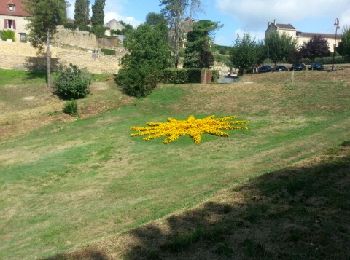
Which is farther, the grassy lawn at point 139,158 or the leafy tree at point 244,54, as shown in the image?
the leafy tree at point 244,54

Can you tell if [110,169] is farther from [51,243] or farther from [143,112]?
[143,112]

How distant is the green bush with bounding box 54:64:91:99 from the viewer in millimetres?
32312

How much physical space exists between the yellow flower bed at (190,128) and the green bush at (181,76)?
38.1ft

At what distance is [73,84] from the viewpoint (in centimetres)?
3225

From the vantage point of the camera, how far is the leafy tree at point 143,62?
3231cm

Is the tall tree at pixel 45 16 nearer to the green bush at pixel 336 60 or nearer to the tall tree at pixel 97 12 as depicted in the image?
the green bush at pixel 336 60

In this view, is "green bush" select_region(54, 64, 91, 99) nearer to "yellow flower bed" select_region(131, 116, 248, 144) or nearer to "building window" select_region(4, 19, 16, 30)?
"yellow flower bed" select_region(131, 116, 248, 144)

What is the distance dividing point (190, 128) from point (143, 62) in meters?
13.1

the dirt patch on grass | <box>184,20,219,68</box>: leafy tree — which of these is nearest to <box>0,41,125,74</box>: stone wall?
<box>184,20,219,68</box>: leafy tree

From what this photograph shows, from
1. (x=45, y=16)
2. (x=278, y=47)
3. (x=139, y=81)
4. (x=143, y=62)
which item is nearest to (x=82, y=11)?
(x=278, y=47)

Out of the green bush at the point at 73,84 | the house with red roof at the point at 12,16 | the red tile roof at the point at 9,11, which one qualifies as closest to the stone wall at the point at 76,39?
the house with red roof at the point at 12,16

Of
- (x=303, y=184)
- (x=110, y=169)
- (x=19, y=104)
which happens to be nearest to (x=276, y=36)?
(x=19, y=104)

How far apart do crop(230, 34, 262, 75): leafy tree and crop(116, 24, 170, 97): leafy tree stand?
61.0 feet

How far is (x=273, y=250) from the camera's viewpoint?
7.34 meters
